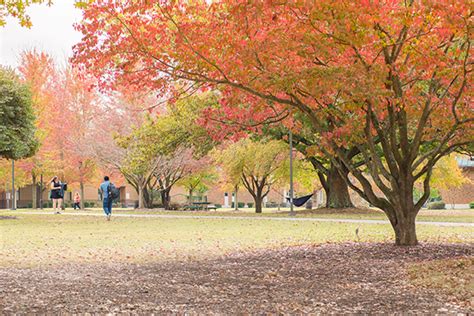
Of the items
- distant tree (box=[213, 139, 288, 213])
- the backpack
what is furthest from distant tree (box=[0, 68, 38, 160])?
distant tree (box=[213, 139, 288, 213])

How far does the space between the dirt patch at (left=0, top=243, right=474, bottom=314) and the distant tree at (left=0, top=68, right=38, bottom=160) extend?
60.3 feet

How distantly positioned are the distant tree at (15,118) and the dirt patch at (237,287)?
18393 mm

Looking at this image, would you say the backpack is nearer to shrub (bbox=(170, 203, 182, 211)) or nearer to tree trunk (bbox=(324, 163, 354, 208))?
tree trunk (bbox=(324, 163, 354, 208))

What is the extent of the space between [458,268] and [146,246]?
671 cm

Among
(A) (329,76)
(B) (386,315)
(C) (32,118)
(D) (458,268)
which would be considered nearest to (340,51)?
(A) (329,76)

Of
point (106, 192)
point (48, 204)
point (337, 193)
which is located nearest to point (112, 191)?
point (106, 192)

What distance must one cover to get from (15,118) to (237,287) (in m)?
22.1

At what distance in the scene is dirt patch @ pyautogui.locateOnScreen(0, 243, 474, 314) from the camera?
6375 millimetres

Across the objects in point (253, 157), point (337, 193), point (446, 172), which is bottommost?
point (337, 193)

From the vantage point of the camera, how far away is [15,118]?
27.3 metres

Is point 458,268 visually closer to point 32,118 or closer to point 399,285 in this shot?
point 399,285

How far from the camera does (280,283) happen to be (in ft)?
26.3

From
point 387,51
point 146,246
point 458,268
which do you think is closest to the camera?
point 458,268

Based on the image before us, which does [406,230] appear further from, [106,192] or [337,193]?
[337,193]
